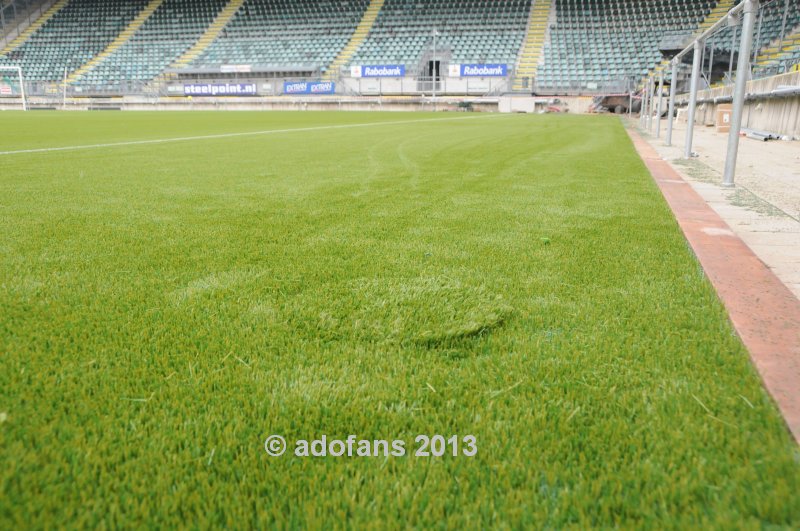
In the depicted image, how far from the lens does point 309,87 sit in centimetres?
3353

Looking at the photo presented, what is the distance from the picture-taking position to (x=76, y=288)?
2.05 metres

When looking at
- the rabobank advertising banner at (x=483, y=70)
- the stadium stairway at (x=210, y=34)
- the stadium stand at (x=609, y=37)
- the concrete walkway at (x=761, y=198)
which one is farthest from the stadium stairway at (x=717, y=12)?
the stadium stairway at (x=210, y=34)

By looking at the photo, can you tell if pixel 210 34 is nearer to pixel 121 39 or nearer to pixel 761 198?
pixel 121 39

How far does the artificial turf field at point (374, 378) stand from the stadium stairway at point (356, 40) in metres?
33.6

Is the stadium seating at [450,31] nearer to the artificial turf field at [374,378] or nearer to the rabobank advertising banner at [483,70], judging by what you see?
the rabobank advertising banner at [483,70]

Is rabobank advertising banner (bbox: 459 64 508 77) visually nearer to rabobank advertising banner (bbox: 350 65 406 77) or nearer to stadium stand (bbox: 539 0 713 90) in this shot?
stadium stand (bbox: 539 0 713 90)

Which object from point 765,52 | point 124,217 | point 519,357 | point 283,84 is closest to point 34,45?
point 283,84

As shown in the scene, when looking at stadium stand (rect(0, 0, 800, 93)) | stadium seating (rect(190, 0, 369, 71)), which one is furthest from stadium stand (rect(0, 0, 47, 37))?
stadium seating (rect(190, 0, 369, 71))

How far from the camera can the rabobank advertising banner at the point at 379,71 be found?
33.0 metres

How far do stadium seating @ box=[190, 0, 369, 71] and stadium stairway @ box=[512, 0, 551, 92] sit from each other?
11623 mm

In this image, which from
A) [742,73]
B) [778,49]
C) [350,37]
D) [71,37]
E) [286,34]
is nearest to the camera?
[742,73]

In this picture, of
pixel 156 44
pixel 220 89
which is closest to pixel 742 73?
pixel 220 89

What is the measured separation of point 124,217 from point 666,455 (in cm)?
309

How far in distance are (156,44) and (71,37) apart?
7.63m
